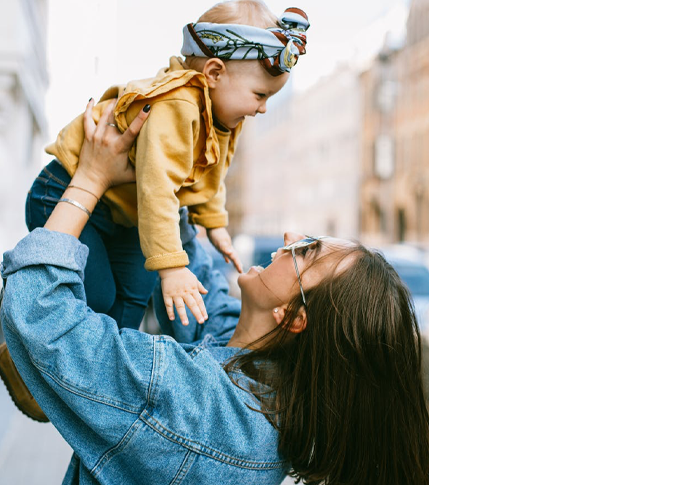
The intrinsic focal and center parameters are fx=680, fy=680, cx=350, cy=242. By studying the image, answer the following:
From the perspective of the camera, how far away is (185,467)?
45.8 inches

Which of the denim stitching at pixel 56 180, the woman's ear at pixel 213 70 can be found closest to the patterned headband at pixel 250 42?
the woman's ear at pixel 213 70

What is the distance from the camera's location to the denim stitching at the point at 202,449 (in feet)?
3.66

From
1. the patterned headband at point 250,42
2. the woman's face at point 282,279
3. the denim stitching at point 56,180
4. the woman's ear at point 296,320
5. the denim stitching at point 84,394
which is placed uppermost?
the patterned headband at point 250,42

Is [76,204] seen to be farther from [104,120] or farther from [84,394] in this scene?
[84,394]

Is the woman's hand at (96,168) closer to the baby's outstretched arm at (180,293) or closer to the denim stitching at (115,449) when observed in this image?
the baby's outstretched arm at (180,293)

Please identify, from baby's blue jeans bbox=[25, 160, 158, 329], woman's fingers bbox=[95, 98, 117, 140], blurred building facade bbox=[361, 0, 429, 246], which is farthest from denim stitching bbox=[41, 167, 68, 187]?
blurred building facade bbox=[361, 0, 429, 246]

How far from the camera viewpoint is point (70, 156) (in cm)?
119

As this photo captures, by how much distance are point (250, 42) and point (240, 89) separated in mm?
84

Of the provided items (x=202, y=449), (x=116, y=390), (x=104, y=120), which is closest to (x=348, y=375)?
(x=202, y=449)

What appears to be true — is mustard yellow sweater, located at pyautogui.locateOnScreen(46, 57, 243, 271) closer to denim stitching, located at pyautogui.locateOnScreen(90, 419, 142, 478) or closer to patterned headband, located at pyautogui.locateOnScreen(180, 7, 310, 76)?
patterned headband, located at pyautogui.locateOnScreen(180, 7, 310, 76)
